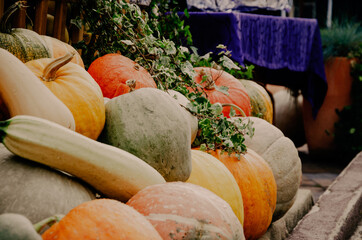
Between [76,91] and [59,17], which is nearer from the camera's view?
[76,91]

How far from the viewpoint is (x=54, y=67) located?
1626 millimetres

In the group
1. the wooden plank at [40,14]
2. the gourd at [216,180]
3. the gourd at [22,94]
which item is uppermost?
the wooden plank at [40,14]

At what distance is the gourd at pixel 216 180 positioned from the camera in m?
1.91

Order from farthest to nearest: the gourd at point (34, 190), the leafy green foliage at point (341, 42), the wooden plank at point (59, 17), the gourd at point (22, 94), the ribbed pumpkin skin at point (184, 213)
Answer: the leafy green foliage at point (341, 42)
the wooden plank at point (59, 17)
the gourd at point (22, 94)
the ribbed pumpkin skin at point (184, 213)
the gourd at point (34, 190)

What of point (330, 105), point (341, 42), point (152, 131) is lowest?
point (330, 105)

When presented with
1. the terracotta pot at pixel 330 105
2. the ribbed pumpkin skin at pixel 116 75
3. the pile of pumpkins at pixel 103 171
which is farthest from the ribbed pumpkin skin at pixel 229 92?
the terracotta pot at pixel 330 105

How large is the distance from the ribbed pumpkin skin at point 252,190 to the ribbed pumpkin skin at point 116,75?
20.9 inches

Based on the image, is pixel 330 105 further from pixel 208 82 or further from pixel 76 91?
pixel 76 91

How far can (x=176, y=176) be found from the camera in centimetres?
172

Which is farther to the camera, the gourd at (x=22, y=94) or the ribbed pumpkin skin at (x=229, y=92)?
the ribbed pumpkin skin at (x=229, y=92)

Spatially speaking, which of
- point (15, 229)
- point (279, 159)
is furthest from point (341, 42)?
point (15, 229)

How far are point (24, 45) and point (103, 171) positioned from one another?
38.3 inches

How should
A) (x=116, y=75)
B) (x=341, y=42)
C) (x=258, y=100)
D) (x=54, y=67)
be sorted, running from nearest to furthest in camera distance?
1. (x=54, y=67)
2. (x=116, y=75)
3. (x=258, y=100)
4. (x=341, y=42)

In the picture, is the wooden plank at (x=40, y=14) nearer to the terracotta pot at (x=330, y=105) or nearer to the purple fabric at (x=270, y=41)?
the purple fabric at (x=270, y=41)
